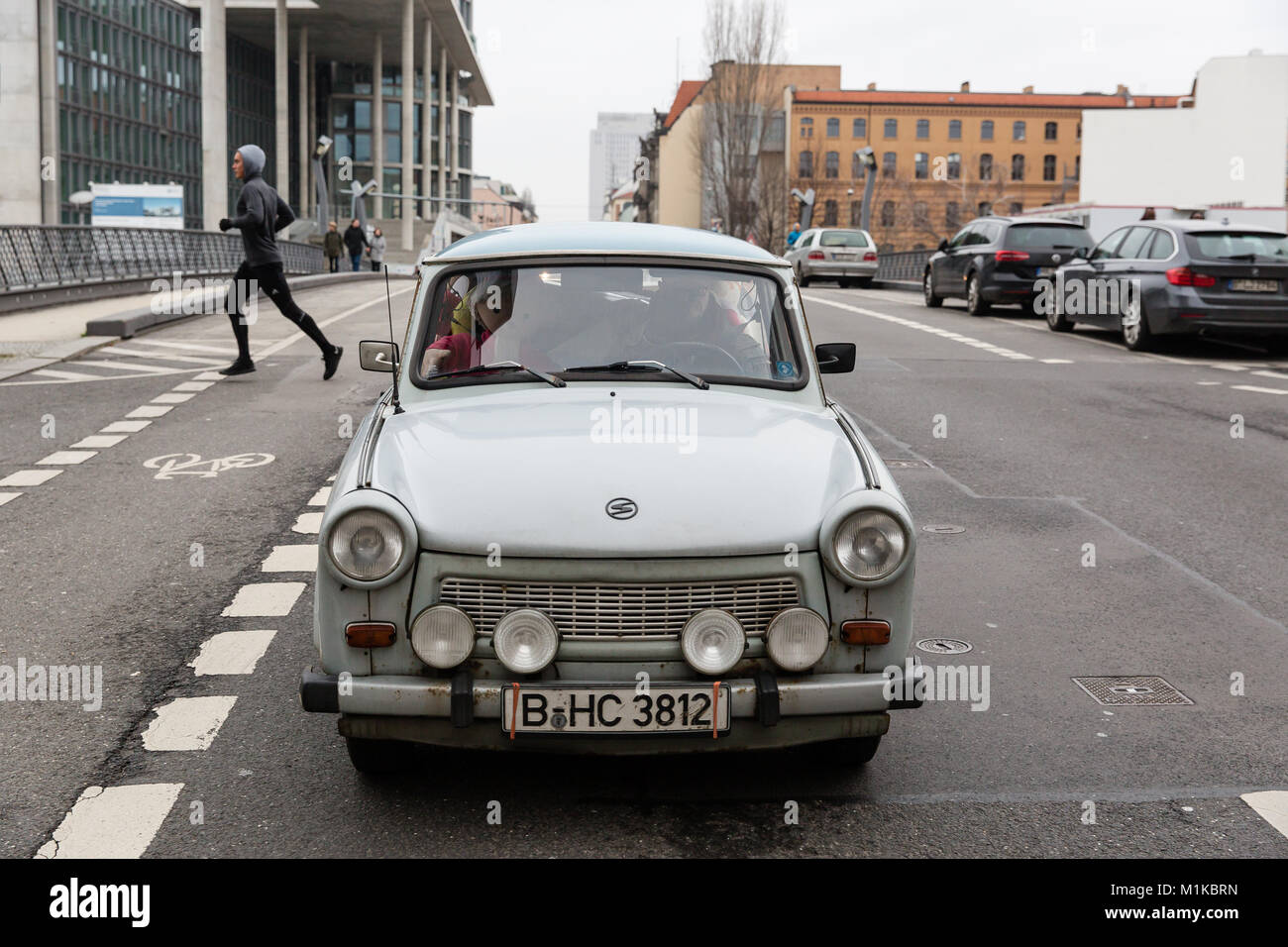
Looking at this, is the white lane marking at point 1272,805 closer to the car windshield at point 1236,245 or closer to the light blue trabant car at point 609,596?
the light blue trabant car at point 609,596

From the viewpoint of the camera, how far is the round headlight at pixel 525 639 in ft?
12.1

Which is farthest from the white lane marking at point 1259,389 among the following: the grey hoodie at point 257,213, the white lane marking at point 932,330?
the grey hoodie at point 257,213

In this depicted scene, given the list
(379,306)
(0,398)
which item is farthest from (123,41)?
(0,398)

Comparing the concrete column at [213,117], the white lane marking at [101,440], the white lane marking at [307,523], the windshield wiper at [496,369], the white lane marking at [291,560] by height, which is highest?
the concrete column at [213,117]

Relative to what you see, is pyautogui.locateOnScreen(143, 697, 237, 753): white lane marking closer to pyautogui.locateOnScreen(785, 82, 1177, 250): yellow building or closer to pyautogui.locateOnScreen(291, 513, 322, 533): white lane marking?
pyautogui.locateOnScreen(291, 513, 322, 533): white lane marking

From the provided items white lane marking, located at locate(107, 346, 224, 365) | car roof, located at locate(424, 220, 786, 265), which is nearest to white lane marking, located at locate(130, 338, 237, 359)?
white lane marking, located at locate(107, 346, 224, 365)

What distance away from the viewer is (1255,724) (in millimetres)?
4793

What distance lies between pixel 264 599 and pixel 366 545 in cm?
259

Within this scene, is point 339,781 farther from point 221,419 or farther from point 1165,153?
point 1165,153

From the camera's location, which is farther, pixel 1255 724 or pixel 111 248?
pixel 111 248

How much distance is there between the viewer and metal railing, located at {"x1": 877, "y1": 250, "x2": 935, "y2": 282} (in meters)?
40.9

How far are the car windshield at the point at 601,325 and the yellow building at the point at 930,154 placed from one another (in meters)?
112

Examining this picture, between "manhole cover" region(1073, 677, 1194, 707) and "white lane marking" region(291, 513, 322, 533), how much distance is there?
13.1 feet
